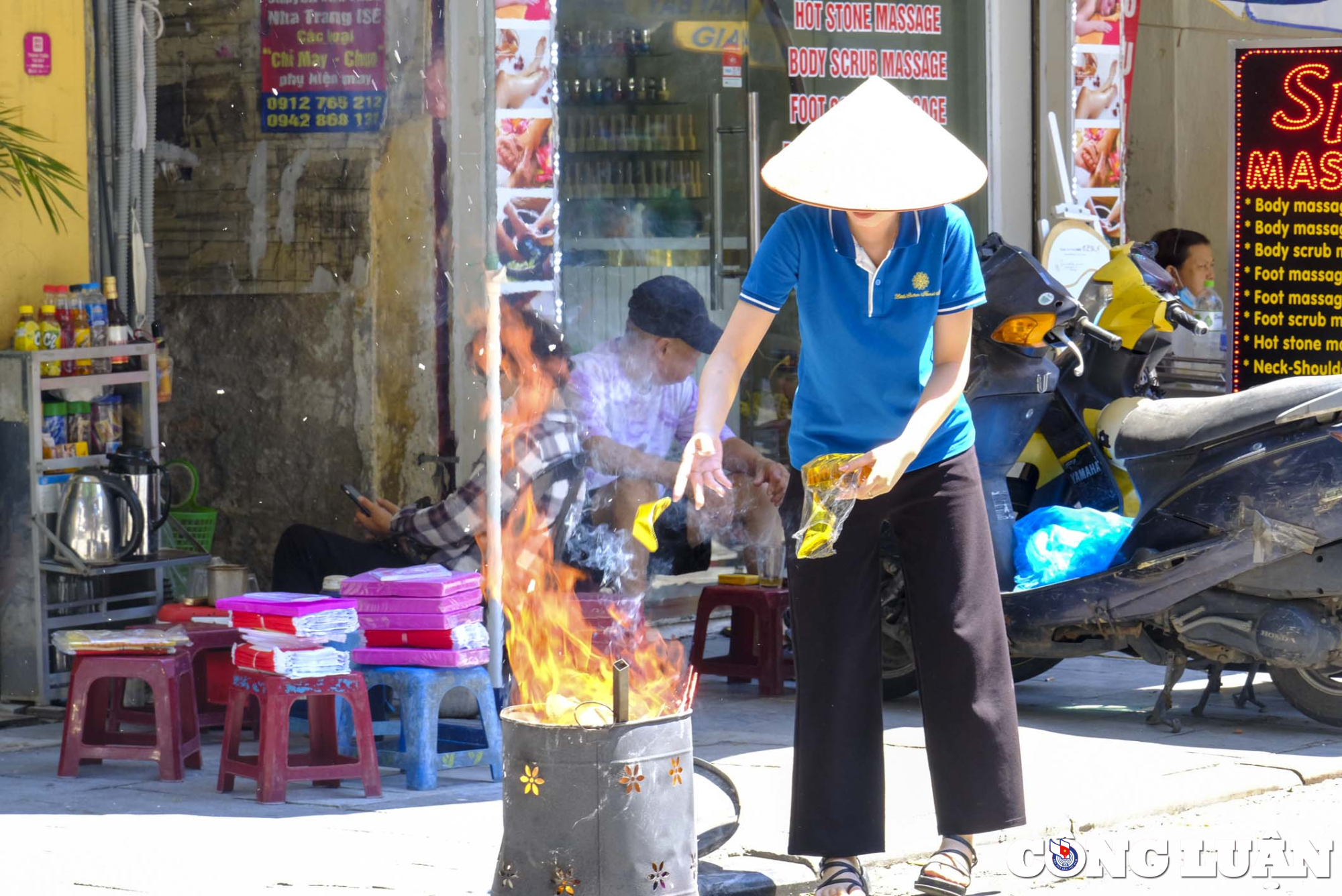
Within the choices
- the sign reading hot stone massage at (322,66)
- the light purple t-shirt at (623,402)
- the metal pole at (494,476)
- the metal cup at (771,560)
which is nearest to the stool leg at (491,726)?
the metal pole at (494,476)

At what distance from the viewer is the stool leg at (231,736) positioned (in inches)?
216

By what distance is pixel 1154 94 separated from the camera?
1109 cm

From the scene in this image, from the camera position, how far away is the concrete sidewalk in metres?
4.60

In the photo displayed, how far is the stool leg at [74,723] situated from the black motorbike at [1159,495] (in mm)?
2711

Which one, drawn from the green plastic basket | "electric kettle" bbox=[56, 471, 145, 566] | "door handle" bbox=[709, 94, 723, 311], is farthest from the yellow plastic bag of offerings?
"door handle" bbox=[709, 94, 723, 311]

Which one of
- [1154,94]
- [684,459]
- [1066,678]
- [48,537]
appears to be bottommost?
[1066,678]

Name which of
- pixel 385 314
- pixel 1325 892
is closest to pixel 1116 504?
pixel 1325 892

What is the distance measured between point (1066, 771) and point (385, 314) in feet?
12.0

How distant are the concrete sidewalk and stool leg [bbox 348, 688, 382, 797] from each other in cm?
5

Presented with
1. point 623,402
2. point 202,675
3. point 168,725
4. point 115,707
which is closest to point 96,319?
point 202,675

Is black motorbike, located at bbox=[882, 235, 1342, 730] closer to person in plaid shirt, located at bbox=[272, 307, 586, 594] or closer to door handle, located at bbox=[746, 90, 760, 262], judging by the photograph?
person in plaid shirt, located at bbox=[272, 307, 586, 594]

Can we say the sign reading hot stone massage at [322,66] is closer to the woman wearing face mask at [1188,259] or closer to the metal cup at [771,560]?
the metal cup at [771,560]

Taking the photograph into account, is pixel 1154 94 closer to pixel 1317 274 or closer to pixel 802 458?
pixel 1317 274

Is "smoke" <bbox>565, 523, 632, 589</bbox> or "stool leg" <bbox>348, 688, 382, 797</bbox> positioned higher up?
"smoke" <bbox>565, 523, 632, 589</bbox>
